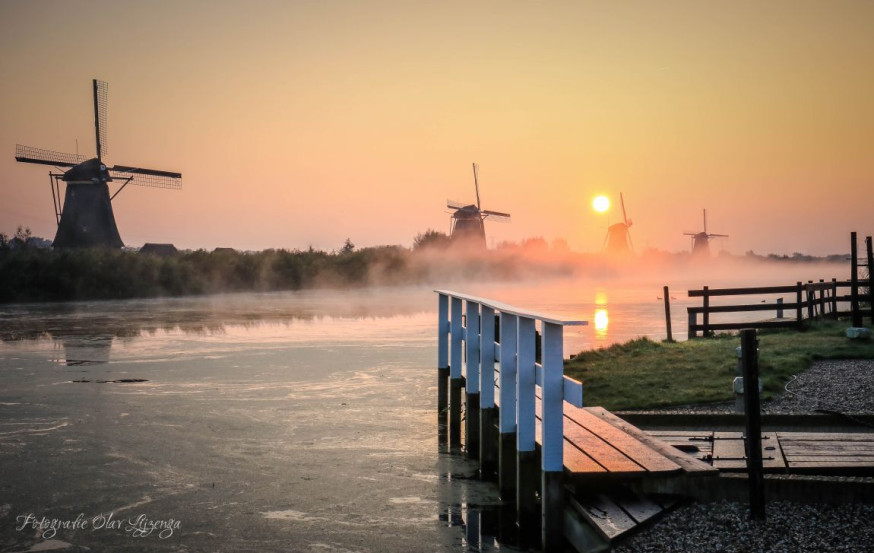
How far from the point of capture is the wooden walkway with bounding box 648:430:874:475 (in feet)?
22.7

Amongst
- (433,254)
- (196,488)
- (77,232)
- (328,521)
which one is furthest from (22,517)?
(433,254)

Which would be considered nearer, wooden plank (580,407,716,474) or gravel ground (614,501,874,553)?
gravel ground (614,501,874,553)

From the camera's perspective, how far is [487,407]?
990 centimetres

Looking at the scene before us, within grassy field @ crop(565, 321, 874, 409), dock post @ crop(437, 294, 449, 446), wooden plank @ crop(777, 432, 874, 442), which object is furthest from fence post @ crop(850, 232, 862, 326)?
wooden plank @ crop(777, 432, 874, 442)

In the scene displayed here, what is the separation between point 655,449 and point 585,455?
68cm

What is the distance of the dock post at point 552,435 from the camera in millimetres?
6309

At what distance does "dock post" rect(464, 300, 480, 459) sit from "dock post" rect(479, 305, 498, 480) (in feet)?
2.78

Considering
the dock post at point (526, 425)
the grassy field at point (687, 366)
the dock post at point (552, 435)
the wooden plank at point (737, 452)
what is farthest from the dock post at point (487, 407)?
the grassy field at point (687, 366)

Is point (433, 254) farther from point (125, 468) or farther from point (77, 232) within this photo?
point (125, 468)

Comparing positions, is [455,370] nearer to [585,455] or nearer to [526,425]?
[526,425]

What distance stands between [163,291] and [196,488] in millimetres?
50156

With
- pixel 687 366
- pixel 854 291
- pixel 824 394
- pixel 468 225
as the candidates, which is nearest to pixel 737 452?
pixel 824 394

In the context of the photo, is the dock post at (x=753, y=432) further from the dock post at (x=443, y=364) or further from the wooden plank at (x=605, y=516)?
the dock post at (x=443, y=364)

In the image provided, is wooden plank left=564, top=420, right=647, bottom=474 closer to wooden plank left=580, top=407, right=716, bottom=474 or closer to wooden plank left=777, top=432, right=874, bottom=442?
wooden plank left=580, top=407, right=716, bottom=474
